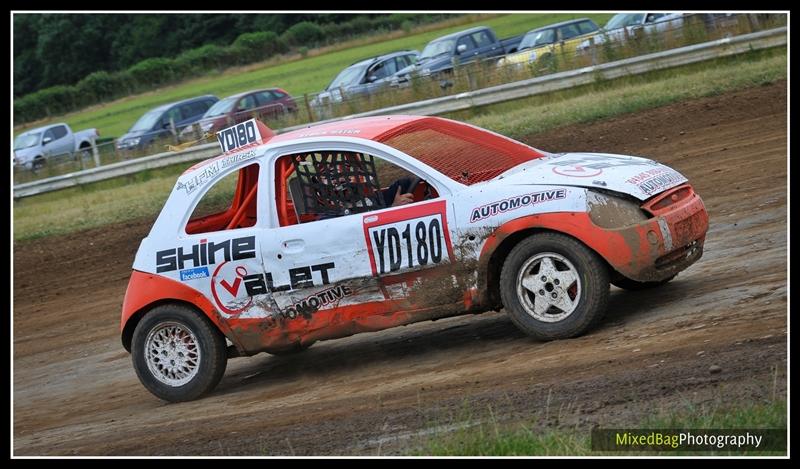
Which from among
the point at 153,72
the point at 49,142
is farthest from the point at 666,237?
the point at 153,72

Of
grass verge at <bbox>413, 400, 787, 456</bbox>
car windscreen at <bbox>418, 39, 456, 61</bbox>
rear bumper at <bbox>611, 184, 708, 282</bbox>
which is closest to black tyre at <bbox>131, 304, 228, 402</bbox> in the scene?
grass verge at <bbox>413, 400, 787, 456</bbox>

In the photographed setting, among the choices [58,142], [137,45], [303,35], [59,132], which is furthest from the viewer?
[137,45]

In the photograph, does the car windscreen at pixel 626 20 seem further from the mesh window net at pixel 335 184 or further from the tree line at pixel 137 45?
the mesh window net at pixel 335 184

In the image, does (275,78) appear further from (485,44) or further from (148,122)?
(485,44)

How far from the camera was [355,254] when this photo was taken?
25.7ft

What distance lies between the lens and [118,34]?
175 feet

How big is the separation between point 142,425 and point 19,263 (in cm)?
983

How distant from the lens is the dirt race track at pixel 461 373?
624 centimetres

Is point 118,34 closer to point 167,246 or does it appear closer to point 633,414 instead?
point 167,246

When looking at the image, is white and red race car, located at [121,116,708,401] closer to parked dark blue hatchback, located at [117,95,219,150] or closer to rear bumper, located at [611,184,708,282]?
rear bumper, located at [611,184,708,282]

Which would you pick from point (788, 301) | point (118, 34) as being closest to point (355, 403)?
point (788, 301)

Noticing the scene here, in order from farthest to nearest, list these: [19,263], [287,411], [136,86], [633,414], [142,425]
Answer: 1. [136,86]
2. [19,263]
3. [142,425]
4. [287,411]
5. [633,414]

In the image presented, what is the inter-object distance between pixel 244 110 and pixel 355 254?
18764 millimetres

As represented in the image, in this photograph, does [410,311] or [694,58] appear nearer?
[410,311]
